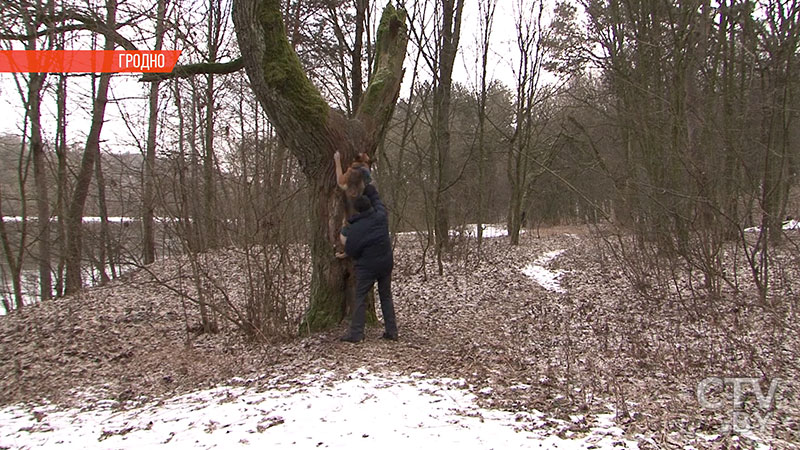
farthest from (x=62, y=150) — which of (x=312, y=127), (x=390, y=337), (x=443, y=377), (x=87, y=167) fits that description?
(x=443, y=377)

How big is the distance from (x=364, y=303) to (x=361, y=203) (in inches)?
43.7

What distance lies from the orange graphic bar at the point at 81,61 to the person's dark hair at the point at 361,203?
11.4 ft

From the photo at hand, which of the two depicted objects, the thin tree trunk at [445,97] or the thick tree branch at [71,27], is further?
the thin tree trunk at [445,97]

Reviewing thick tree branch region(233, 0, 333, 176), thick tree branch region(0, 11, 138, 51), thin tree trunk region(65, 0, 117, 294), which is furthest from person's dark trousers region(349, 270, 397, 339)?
thin tree trunk region(65, 0, 117, 294)

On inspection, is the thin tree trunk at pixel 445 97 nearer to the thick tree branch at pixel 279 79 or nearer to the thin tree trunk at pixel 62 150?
the thick tree branch at pixel 279 79

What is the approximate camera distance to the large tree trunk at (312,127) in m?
5.74

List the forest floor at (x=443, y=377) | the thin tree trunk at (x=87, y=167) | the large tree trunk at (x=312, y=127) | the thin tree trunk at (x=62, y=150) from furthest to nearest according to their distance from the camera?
the thin tree trunk at (x=87, y=167), the thin tree trunk at (x=62, y=150), the large tree trunk at (x=312, y=127), the forest floor at (x=443, y=377)

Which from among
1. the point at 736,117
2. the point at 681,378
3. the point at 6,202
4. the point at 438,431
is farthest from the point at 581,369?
the point at 6,202

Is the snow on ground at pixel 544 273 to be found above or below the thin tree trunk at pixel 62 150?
→ below

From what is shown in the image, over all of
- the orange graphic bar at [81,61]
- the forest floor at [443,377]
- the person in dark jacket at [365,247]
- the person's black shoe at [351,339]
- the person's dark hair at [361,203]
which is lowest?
the forest floor at [443,377]

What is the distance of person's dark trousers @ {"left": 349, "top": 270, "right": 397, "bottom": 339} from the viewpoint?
5.69m

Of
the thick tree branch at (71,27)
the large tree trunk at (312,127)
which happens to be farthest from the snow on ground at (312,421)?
the thick tree branch at (71,27)

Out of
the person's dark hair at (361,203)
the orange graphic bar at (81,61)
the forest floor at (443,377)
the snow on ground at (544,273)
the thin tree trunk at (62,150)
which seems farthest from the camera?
the snow on ground at (544,273)

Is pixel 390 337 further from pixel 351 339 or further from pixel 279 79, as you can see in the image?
pixel 279 79
